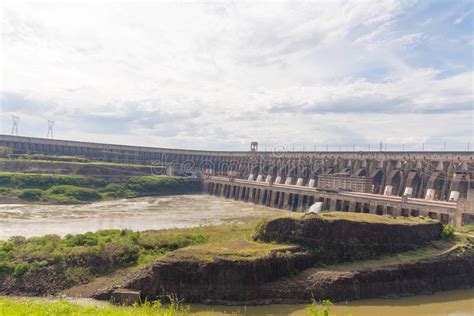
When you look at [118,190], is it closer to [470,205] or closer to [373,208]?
[373,208]

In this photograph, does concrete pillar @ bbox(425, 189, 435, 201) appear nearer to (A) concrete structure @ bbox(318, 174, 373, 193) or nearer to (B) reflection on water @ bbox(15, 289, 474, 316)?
(A) concrete structure @ bbox(318, 174, 373, 193)

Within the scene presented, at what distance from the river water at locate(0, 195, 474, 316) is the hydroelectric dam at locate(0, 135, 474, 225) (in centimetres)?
547

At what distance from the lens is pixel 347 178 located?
197 ft

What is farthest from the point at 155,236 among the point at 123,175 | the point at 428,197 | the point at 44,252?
the point at 123,175

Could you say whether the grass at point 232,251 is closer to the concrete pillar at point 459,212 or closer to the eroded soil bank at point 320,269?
the eroded soil bank at point 320,269

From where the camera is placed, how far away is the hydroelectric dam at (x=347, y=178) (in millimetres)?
43219

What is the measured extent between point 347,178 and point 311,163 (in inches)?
675

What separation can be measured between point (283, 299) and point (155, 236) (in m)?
11.5

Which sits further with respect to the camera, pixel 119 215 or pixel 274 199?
pixel 274 199

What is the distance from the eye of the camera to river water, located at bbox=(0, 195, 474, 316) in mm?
19656

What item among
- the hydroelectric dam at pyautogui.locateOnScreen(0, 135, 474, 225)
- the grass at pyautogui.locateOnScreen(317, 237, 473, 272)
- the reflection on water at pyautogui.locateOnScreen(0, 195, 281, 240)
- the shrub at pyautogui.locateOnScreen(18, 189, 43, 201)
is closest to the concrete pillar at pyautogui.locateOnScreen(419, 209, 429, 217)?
the hydroelectric dam at pyautogui.locateOnScreen(0, 135, 474, 225)

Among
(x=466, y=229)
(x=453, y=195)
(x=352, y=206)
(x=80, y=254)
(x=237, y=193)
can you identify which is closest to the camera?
(x=80, y=254)

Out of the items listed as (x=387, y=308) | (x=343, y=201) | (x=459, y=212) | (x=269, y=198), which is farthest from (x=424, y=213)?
(x=269, y=198)

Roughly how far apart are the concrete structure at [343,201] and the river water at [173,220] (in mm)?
3092
